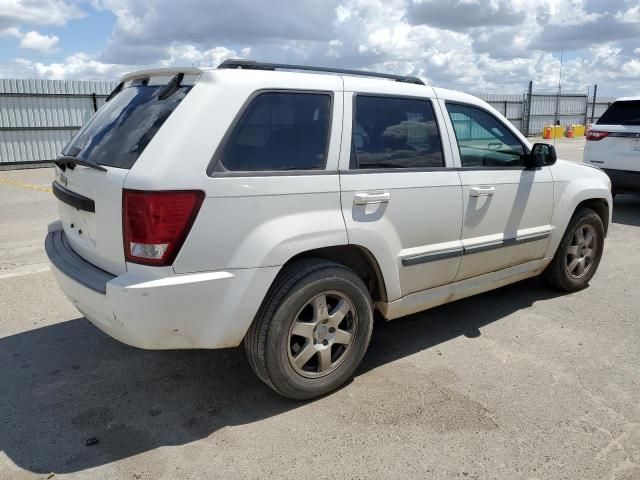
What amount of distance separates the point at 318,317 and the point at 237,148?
42.0 inches

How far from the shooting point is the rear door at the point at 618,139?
26.6 feet

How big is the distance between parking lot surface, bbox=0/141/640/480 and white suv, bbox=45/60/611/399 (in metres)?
0.36

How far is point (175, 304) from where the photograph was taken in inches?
Answer: 104

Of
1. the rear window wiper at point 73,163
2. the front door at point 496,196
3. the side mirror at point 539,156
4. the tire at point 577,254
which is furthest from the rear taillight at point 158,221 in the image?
the tire at point 577,254

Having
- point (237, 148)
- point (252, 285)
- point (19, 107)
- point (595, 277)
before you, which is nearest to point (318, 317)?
point (252, 285)

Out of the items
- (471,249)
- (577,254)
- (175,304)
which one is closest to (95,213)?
(175,304)

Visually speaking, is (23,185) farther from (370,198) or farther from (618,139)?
(618,139)

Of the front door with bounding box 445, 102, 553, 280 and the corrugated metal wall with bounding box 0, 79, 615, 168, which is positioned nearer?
the front door with bounding box 445, 102, 553, 280

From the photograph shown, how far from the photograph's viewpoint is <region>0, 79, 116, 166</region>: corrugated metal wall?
1625 centimetres

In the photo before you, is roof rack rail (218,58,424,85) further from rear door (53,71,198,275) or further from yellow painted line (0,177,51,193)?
yellow painted line (0,177,51,193)

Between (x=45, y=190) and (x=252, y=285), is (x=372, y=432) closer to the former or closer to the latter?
(x=252, y=285)

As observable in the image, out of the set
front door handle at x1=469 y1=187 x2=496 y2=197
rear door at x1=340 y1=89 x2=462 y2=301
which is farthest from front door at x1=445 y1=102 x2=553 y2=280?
rear door at x1=340 y1=89 x2=462 y2=301

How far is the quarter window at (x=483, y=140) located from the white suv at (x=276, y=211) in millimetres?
21

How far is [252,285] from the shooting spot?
2.80m
